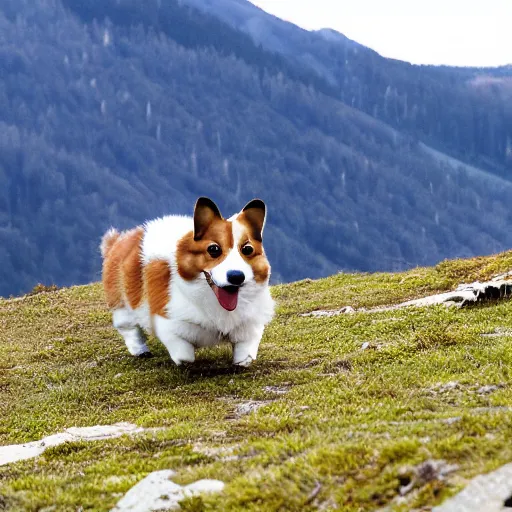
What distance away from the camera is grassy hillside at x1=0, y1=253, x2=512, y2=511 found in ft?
21.8

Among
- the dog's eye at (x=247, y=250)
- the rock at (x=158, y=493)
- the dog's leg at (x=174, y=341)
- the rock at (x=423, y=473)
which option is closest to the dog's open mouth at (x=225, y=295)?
the dog's eye at (x=247, y=250)

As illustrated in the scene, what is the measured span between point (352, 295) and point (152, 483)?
19413 millimetres

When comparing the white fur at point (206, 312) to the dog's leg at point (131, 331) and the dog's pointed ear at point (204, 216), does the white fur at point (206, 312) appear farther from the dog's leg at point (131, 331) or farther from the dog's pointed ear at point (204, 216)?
the dog's leg at point (131, 331)

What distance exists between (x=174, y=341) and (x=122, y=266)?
9.80ft

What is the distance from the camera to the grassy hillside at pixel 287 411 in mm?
6645

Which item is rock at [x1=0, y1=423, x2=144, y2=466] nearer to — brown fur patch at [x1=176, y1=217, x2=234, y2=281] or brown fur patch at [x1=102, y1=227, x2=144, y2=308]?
brown fur patch at [x1=176, y1=217, x2=234, y2=281]

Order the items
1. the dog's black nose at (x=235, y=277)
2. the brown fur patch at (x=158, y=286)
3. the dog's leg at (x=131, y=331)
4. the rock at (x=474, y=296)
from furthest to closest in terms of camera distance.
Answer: the rock at (x=474, y=296), the dog's leg at (x=131, y=331), the brown fur patch at (x=158, y=286), the dog's black nose at (x=235, y=277)

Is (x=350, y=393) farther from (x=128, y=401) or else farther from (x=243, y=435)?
(x=128, y=401)

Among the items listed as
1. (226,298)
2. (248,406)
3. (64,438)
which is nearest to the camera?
(64,438)

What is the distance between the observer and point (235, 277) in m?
12.1

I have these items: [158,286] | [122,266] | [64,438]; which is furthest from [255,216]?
[64,438]

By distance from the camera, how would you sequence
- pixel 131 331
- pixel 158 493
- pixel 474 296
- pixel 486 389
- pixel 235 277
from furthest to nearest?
pixel 474 296 → pixel 131 331 → pixel 235 277 → pixel 486 389 → pixel 158 493

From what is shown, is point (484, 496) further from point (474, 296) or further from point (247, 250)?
point (474, 296)

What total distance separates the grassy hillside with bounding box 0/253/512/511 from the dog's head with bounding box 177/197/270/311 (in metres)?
1.68
